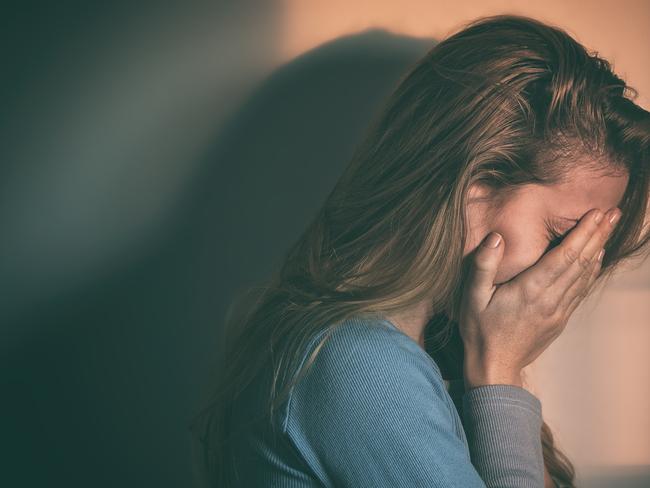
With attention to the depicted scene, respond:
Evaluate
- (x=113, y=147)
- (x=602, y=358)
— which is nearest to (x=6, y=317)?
(x=113, y=147)

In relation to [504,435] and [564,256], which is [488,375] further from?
[564,256]

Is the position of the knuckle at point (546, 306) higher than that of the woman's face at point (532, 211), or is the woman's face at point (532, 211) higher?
the woman's face at point (532, 211)

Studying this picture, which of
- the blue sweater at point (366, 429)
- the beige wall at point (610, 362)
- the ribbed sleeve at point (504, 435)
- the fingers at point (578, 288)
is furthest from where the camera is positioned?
the beige wall at point (610, 362)

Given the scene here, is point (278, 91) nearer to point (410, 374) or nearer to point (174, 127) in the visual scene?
point (174, 127)

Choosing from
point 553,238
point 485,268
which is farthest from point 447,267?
point 553,238

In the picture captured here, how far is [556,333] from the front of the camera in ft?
2.80

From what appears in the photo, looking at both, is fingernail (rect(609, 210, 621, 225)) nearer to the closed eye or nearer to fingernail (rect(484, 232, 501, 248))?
the closed eye

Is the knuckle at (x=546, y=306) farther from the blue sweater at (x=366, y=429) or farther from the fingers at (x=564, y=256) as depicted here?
the blue sweater at (x=366, y=429)

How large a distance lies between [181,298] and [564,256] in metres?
0.56

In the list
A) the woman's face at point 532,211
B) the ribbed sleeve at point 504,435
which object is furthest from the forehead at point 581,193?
the ribbed sleeve at point 504,435

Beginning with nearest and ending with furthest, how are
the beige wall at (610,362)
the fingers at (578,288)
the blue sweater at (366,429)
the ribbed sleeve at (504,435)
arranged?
the blue sweater at (366,429) < the ribbed sleeve at (504,435) < the fingers at (578,288) < the beige wall at (610,362)

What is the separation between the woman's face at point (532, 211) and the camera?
2.40ft

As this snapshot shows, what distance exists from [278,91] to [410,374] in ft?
1.59

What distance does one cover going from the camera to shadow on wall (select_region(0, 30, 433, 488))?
2.91 feet
